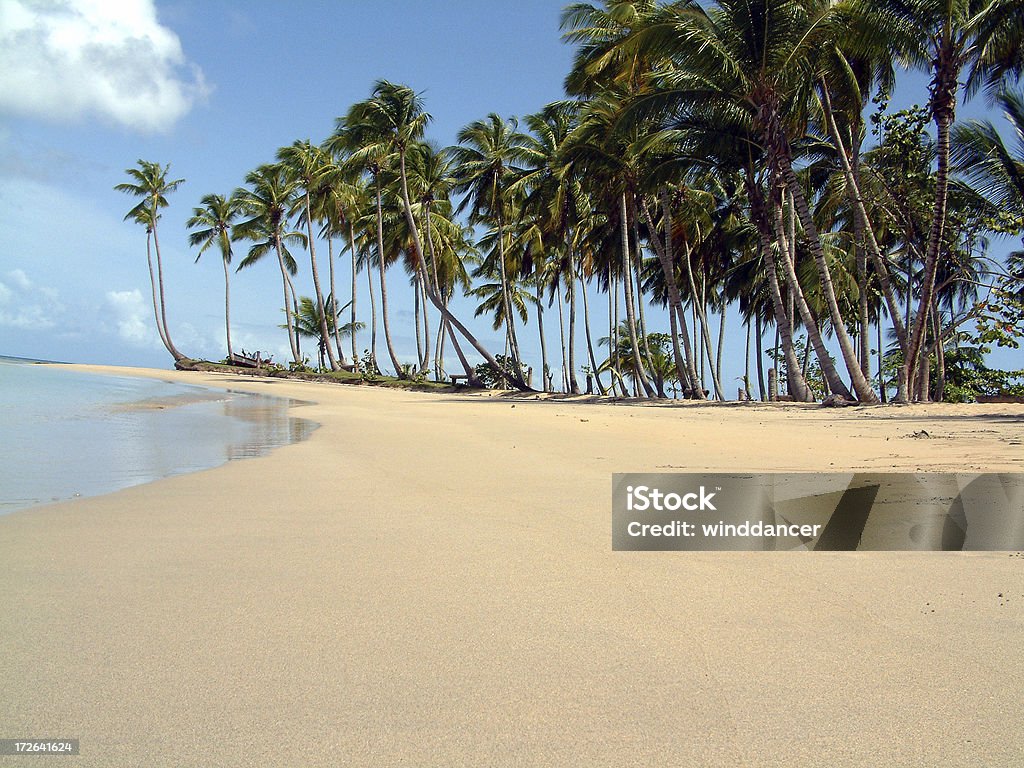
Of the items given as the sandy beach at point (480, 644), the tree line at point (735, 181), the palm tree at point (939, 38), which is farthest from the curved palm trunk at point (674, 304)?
the sandy beach at point (480, 644)

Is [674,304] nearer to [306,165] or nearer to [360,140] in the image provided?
[360,140]

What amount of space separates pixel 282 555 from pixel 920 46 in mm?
16074

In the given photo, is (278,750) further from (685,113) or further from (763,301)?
(763,301)

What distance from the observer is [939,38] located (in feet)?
48.8

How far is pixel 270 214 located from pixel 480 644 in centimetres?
4373

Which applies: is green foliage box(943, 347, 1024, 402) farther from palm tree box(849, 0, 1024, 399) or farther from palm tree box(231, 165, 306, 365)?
palm tree box(231, 165, 306, 365)

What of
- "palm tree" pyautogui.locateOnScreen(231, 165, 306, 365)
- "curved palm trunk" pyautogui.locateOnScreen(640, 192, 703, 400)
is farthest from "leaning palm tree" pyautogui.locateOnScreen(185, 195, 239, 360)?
"curved palm trunk" pyautogui.locateOnScreen(640, 192, 703, 400)

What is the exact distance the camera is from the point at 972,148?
1972 cm

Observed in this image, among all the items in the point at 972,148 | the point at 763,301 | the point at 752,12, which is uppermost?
the point at 752,12

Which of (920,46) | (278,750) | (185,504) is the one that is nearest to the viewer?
(278,750)

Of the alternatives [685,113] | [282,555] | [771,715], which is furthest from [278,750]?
[685,113]

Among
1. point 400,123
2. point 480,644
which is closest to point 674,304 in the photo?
point 400,123

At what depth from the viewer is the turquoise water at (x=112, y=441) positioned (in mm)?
6141

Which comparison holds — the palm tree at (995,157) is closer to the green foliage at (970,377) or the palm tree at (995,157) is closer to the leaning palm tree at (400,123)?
the green foliage at (970,377)
